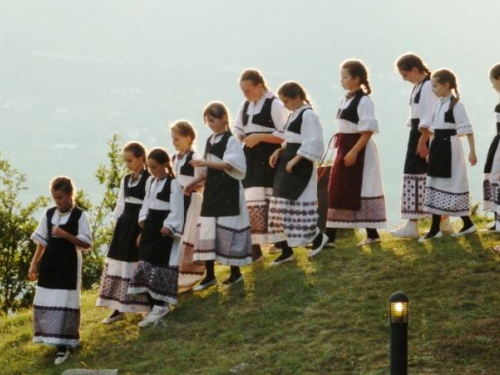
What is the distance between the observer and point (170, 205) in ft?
34.3

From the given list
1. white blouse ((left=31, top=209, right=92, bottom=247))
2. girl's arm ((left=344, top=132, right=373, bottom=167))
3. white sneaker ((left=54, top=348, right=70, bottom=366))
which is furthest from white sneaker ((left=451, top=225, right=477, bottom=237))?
white sneaker ((left=54, top=348, right=70, bottom=366))

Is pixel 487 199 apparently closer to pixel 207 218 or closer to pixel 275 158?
pixel 275 158

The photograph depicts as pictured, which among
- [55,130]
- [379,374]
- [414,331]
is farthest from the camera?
[55,130]

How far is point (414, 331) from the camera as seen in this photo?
29.5ft

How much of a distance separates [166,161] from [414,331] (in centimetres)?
293

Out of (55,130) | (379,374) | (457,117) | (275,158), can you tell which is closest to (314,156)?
(275,158)

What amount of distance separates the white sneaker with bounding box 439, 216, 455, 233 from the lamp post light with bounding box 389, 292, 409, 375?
4.70 metres

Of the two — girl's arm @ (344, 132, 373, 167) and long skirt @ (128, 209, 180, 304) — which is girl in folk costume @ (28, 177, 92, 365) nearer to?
long skirt @ (128, 209, 180, 304)

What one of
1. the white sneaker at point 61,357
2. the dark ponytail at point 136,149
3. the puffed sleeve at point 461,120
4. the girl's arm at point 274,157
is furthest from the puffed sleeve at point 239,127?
the white sneaker at point 61,357

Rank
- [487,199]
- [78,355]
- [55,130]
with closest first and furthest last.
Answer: [78,355]
[487,199]
[55,130]

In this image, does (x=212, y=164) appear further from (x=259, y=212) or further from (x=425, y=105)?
(x=425, y=105)

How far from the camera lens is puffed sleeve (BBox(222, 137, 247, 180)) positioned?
10844 mm

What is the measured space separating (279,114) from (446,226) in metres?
2.15

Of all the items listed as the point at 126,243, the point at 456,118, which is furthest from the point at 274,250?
the point at 456,118
